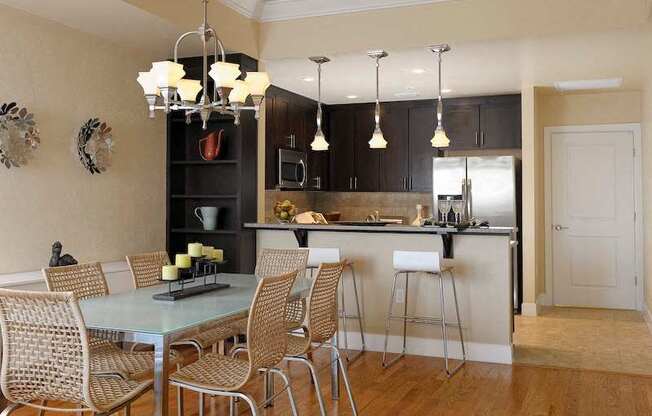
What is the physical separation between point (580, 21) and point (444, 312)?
2369mm

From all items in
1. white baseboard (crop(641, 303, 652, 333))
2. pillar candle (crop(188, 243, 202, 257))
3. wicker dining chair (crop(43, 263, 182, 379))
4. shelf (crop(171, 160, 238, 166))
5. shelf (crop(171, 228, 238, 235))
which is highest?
shelf (crop(171, 160, 238, 166))

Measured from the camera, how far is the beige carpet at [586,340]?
4.75 meters

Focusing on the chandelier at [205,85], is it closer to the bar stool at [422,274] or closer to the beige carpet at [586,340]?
the bar stool at [422,274]

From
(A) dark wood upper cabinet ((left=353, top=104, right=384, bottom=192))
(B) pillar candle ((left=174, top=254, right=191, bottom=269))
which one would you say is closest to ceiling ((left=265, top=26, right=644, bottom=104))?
(A) dark wood upper cabinet ((left=353, top=104, right=384, bottom=192))

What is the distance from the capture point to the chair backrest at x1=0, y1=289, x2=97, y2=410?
2279 millimetres

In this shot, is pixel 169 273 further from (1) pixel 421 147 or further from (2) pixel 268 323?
(1) pixel 421 147

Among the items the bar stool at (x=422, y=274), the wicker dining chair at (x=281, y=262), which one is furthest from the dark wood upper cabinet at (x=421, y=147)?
the wicker dining chair at (x=281, y=262)

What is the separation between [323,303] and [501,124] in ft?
14.7

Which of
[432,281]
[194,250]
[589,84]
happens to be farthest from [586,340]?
[194,250]

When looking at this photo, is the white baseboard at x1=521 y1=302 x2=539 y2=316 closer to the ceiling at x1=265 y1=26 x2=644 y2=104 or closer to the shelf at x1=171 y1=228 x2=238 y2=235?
the ceiling at x1=265 y1=26 x2=644 y2=104

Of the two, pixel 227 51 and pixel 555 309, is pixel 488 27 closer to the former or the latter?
pixel 227 51

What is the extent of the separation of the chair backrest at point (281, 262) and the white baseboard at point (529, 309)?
3425 millimetres

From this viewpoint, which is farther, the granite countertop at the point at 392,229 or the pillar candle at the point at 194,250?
the granite countertop at the point at 392,229

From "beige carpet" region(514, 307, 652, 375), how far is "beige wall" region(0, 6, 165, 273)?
3.36 metres
